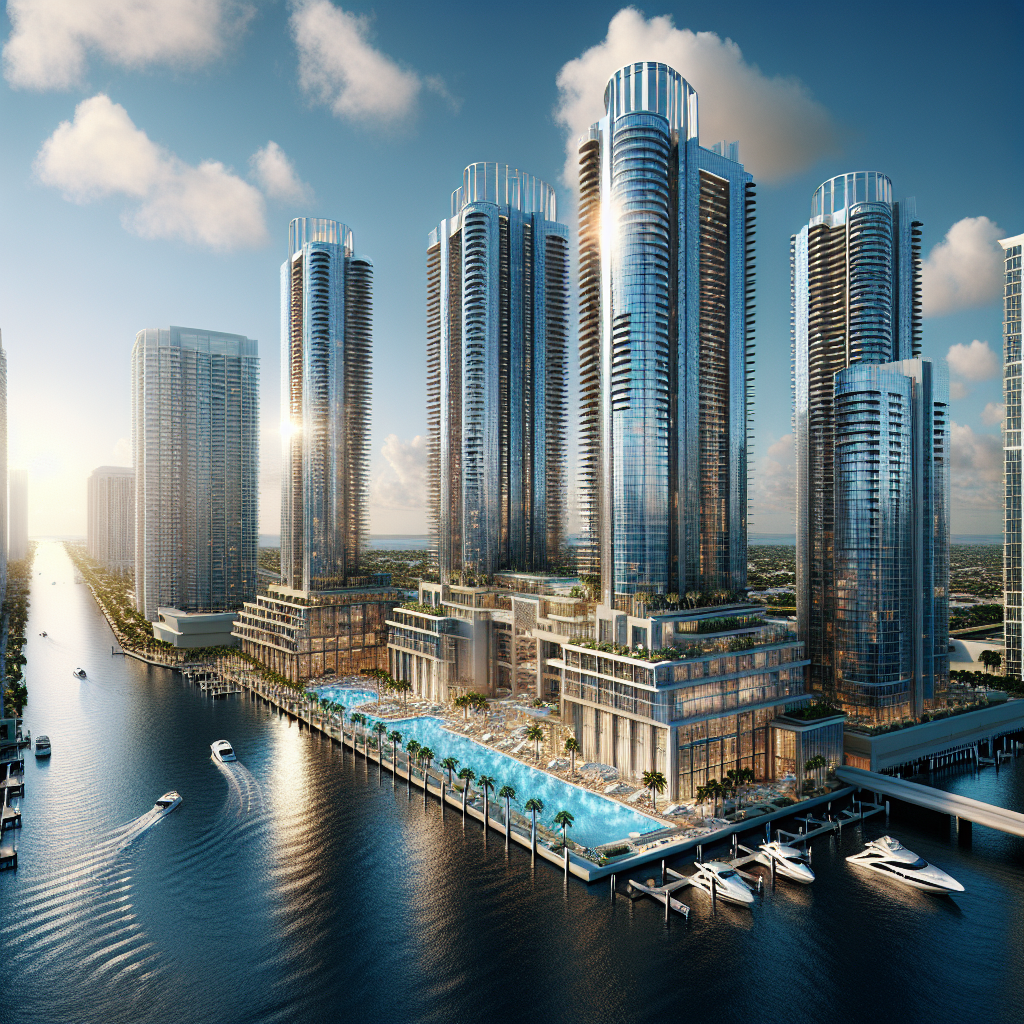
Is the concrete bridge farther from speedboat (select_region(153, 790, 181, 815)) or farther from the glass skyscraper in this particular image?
the glass skyscraper

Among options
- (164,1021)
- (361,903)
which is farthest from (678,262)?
(164,1021)

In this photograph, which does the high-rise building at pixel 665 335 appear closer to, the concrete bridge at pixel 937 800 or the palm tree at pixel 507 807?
the concrete bridge at pixel 937 800

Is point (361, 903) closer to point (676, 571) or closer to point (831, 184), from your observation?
point (676, 571)

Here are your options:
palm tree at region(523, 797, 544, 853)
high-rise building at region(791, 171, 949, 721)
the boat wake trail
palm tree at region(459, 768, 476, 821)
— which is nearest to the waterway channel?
the boat wake trail

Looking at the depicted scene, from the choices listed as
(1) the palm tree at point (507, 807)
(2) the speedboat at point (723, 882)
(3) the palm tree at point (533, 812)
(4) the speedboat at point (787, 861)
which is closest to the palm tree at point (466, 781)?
(1) the palm tree at point (507, 807)

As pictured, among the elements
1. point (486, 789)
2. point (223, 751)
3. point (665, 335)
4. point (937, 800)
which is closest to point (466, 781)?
point (486, 789)
